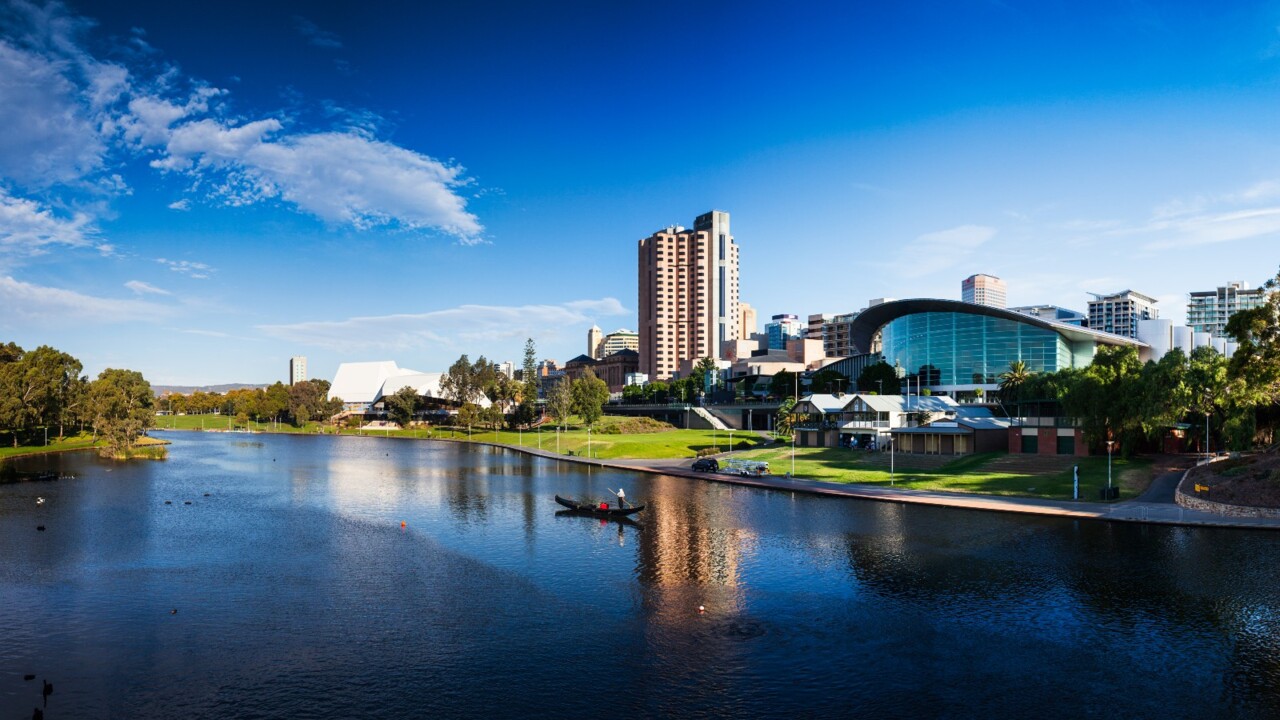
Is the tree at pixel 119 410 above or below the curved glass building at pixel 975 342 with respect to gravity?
below

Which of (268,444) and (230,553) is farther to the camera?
(268,444)

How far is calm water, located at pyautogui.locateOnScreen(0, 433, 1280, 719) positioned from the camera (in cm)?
2377

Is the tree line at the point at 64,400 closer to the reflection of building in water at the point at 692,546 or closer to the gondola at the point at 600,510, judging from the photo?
the gondola at the point at 600,510

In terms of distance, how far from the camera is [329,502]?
67500 millimetres

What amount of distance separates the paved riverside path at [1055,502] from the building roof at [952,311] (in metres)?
75.8

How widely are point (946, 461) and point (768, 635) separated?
6114cm

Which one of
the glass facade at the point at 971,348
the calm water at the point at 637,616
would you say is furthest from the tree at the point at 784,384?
the calm water at the point at 637,616

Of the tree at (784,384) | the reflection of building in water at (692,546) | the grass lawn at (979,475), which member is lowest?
the reflection of building in water at (692,546)

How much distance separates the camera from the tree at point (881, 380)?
508 feet

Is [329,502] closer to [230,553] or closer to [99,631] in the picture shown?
[230,553]

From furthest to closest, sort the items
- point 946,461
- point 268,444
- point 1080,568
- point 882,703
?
point 268,444 → point 946,461 → point 1080,568 → point 882,703

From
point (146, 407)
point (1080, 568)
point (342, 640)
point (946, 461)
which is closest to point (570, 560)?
point (342, 640)

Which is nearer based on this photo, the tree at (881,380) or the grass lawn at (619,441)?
the grass lawn at (619,441)

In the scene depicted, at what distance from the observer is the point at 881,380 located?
15488cm
